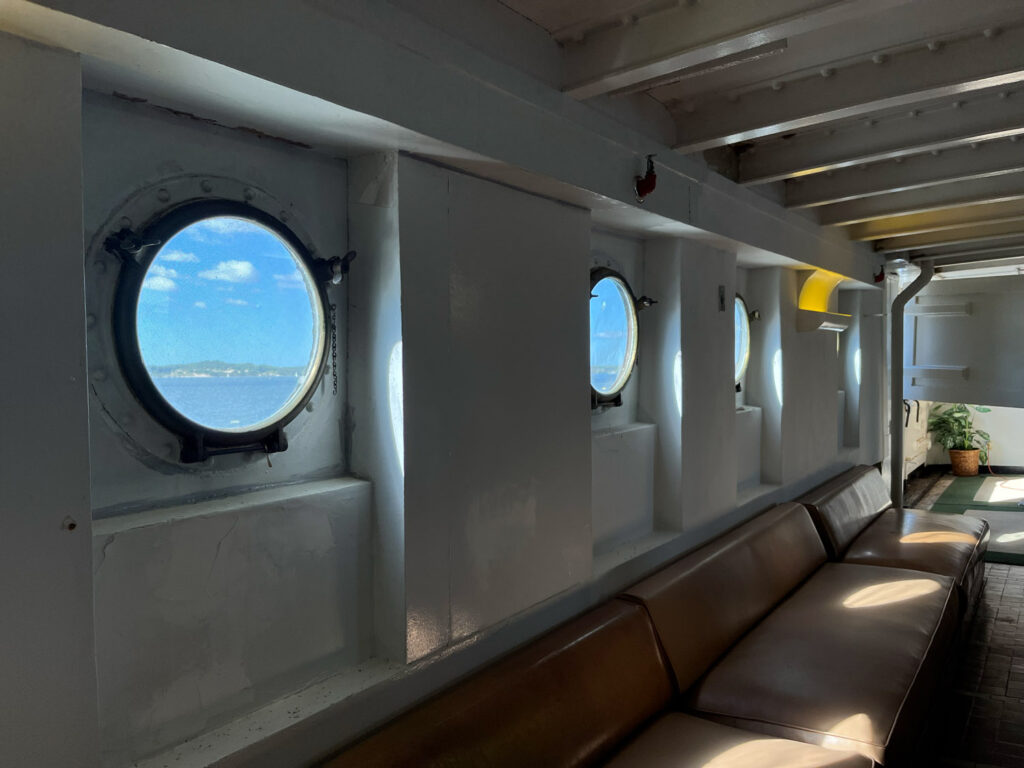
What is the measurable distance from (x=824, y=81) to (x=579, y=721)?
2.40 meters

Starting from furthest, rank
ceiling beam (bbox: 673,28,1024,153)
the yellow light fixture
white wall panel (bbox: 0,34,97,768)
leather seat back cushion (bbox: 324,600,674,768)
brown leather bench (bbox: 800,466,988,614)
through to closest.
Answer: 1. the yellow light fixture
2. brown leather bench (bbox: 800,466,988,614)
3. ceiling beam (bbox: 673,28,1024,153)
4. leather seat back cushion (bbox: 324,600,674,768)
5. white wall panel (bbox: 0,34,97,768)

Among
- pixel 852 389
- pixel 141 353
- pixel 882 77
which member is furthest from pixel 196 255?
pixel 852 389

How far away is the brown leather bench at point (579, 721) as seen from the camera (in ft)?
6.12

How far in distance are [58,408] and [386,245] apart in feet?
3.11

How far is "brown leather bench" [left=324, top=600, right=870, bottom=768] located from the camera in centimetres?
187

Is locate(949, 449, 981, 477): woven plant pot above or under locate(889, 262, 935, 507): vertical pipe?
under

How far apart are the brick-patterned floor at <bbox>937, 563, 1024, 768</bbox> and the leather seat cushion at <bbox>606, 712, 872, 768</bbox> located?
1.17m

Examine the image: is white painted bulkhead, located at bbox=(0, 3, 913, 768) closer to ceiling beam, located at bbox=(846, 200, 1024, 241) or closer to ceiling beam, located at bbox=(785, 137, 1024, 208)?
ceiling beam, located at bbox=(785, 137, 1024, 208)

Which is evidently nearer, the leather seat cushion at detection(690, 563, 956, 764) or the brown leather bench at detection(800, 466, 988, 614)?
the leather seat cushion at detection(690, 563, 956, 764)

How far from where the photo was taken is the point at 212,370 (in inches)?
70.7

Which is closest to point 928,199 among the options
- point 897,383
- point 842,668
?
point 897,383

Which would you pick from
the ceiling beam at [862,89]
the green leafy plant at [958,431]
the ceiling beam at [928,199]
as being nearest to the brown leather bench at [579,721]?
the ceiling beam at [862,89]

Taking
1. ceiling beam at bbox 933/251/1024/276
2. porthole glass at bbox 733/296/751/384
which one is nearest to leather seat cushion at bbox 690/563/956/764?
porthole glass at bbox 733/296/751/384

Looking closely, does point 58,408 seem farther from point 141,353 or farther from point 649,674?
point 649,674
